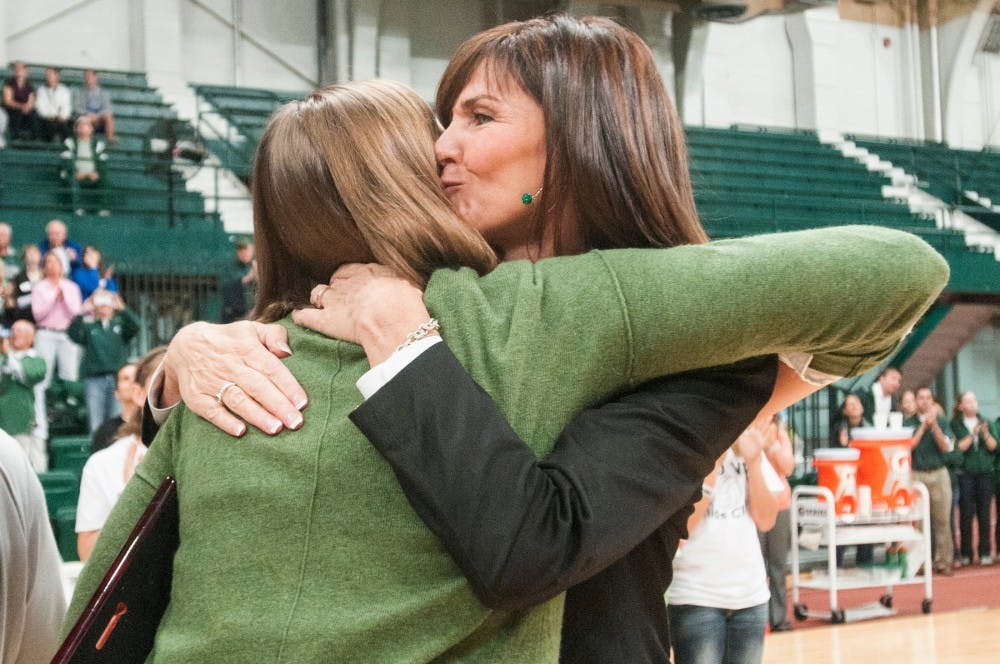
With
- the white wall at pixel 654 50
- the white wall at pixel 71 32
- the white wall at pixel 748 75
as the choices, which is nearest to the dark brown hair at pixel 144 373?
the white wall at pixel 654 50

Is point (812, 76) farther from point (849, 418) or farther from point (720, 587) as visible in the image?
point (720, 587)

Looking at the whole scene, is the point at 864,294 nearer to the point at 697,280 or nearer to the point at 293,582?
the point at 697,280

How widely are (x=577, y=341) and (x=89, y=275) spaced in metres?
7.33

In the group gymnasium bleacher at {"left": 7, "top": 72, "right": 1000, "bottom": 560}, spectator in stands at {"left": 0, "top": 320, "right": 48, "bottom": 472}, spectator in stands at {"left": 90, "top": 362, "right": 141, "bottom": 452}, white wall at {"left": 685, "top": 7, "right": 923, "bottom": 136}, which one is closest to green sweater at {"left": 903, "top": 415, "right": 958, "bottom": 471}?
gymnasium bleacher at {"left": 7, "top": 72, "right": 1000, "bottom": 560}

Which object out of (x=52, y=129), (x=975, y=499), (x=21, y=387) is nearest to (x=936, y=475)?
(x=975, y=499)

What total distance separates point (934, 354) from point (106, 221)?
326 inches

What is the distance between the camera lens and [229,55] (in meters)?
12.0

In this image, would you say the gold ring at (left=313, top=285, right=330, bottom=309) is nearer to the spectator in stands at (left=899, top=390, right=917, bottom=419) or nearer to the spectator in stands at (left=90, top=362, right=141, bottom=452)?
the spectator in stands at (left=90, top=362, right=141, bottom=452)

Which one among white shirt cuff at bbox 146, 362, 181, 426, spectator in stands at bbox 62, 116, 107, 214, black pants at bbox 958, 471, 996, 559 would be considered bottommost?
black pants at bbox 958, 471, 996, 559

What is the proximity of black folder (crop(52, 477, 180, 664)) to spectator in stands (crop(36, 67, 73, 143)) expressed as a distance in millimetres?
9273

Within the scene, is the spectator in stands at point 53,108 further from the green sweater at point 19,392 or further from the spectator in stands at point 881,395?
the spectator in stands at point 881,395

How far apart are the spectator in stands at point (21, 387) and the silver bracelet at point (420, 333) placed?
22.0 ft

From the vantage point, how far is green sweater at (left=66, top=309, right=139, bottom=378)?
744 cm

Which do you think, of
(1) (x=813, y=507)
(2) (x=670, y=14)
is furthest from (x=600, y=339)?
(2) (x=670, y=14)
